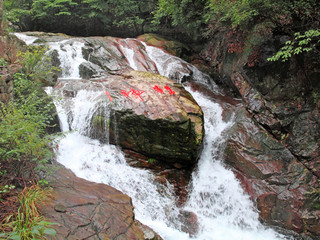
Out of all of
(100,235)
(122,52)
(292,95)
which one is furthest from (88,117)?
(292,95)

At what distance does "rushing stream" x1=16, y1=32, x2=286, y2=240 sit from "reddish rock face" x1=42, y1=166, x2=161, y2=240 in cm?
112

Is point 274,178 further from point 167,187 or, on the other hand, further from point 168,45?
point 168,45

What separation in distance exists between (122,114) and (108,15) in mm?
11998

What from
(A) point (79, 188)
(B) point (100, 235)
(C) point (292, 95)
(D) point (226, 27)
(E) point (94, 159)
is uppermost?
(D) point (226, 27)

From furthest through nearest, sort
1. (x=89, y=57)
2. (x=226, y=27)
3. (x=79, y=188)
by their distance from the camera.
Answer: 1. (x=89, y=57)
2. (x=226, y=27)
3. (x=79, y=188)

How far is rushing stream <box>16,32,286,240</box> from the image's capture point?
5.17m

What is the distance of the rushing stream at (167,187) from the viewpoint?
5172 mm

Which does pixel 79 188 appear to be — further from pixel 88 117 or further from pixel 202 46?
pixel 202 46

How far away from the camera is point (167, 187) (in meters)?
5.93

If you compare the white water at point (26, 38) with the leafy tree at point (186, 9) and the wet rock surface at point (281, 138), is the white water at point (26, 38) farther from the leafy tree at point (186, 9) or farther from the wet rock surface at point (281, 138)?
the wet rock surface at point (281, 138)

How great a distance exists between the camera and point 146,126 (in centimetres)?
621

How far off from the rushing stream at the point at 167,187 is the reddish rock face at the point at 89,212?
1117 mm

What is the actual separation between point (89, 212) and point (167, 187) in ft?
Result: 9.15

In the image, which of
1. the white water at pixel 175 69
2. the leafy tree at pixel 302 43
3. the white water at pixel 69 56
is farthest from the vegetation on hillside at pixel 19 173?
the white water at pixel 175 69
